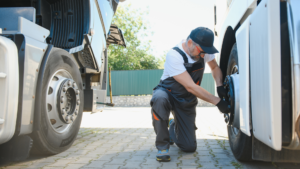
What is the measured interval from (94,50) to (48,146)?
147 centimetres

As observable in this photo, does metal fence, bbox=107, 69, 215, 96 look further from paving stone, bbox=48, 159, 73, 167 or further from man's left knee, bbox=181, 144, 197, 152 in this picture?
paving stone, bbox=48, 159, 73, 167

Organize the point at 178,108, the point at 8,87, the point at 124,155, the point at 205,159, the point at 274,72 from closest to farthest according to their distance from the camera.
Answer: the point at 274,72, the point at 8,87, the point at 205,159, the point at 124,155, the point at 178,108

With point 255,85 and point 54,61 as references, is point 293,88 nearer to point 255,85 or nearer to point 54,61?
point 255,85

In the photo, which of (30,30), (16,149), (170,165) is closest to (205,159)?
(170,165)

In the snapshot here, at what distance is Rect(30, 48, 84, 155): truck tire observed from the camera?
83.2 inches

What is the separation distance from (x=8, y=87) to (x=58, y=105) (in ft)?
2.29

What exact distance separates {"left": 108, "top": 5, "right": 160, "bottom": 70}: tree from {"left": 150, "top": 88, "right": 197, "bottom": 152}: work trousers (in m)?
25.6

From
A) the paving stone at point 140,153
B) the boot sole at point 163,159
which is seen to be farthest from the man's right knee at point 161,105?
the paving stone at point 140,153

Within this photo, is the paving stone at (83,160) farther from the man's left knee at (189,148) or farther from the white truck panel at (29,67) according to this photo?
the man's left knee at (189,148)

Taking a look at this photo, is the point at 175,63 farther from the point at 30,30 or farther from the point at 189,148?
the point at 30,30

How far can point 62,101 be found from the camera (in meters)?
2.34

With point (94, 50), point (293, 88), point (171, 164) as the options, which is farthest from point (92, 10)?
point (293, 88)

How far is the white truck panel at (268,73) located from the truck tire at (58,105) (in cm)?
160

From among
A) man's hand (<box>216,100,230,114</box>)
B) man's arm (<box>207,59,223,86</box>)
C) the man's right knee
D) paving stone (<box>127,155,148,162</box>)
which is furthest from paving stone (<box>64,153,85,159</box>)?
man's arm (<box>207,59,223,86</box>)
